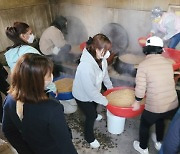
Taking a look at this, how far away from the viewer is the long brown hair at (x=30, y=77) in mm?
1240

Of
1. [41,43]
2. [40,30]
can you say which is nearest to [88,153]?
[41,43]

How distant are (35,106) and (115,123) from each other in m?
1.85

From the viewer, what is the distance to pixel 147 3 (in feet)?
12.8

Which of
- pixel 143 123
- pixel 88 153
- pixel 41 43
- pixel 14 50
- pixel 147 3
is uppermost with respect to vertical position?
pixel 147 3

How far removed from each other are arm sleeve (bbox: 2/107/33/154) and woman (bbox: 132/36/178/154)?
1373mm

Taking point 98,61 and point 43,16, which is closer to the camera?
point 98,61

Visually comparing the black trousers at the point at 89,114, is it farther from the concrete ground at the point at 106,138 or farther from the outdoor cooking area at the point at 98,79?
the concrete ground at the point at 106,138

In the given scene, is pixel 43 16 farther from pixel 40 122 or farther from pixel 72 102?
pixel 40 122

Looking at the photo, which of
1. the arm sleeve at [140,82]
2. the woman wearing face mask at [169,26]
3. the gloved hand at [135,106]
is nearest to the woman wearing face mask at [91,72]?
the gloved hand at [135,106]

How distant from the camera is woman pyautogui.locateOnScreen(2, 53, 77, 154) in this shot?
1.25 m

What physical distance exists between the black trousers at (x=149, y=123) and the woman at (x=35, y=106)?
1.26 meters

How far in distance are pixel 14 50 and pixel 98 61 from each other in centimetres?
111

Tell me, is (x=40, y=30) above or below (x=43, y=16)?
below

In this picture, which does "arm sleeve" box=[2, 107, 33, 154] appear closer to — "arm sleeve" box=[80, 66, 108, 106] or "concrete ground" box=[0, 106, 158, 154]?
"arm sleeve" box=[80, 66, 108, 106]
